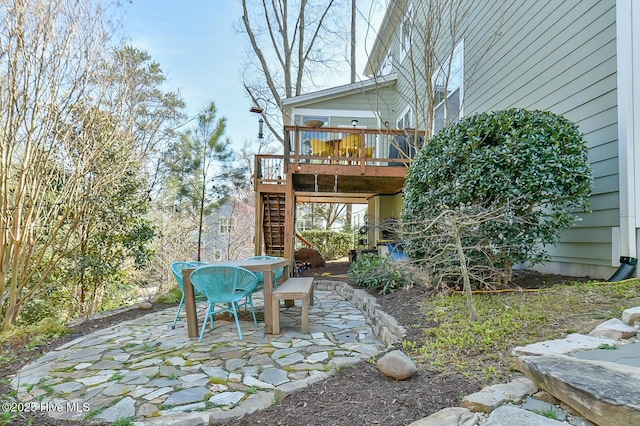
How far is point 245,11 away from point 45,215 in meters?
12.5

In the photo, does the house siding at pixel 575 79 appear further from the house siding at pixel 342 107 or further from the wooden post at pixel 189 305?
the house siding at pixel 342 107

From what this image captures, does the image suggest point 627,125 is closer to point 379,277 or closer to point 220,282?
point 379,277

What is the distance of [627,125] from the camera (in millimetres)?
3539

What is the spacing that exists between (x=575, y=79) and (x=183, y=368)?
209 inches

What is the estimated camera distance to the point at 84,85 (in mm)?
4355

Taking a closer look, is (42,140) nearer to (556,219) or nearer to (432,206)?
(432,206)

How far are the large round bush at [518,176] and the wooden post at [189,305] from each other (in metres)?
2.46

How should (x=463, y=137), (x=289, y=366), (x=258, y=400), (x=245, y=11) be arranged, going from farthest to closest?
(x=245, y=11) → (x=463, y=137) → (x=289, y=366) → (x=258, y=400)

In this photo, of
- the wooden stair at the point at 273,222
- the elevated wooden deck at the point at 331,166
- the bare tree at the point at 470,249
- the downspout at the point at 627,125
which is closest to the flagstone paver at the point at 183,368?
the bare tree at the point at 470,249

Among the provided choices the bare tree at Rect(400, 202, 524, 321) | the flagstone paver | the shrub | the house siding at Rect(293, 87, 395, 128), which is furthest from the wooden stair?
the bare tree at Rect(400, 202, 524, 321)

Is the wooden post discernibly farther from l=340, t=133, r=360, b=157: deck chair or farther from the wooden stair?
the wooden stair

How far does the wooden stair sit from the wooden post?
225 inches

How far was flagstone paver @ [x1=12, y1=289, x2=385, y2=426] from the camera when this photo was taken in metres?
2.33

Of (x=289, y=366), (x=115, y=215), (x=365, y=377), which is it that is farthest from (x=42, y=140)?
(x=365, y=377)
